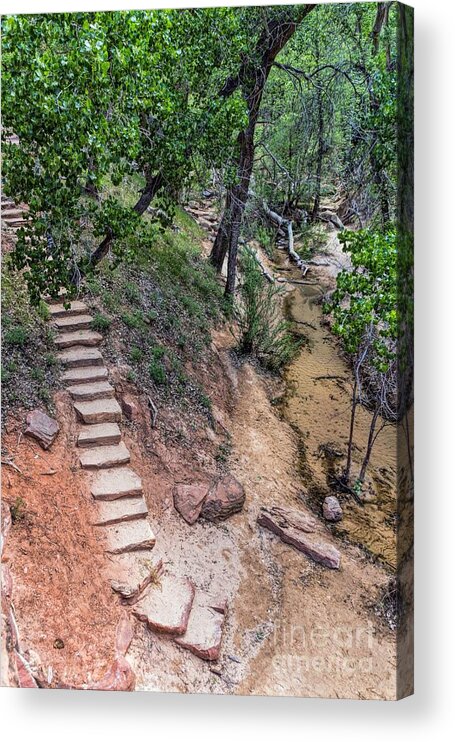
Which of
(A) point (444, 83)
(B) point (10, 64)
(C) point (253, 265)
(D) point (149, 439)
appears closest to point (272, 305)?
(C) point (253, 265)

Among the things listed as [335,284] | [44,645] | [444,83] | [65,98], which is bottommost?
[44,645]

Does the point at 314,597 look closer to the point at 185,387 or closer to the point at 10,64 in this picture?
the point at 185,387

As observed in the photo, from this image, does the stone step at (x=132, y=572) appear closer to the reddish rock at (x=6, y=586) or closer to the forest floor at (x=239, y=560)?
the forest floor at (x=239, y=560)

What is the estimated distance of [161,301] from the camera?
4.24 metres

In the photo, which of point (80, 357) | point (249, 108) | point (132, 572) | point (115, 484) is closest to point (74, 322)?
point (80, 357)

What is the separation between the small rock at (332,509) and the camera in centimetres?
383

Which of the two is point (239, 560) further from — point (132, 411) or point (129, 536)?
point (132, 411)

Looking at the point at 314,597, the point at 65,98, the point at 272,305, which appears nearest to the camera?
the point at 65,98

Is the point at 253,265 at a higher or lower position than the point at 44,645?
higher

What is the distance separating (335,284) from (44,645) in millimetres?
2278

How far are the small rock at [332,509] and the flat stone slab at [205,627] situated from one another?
2.13 feet

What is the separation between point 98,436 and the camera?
13.3 feet

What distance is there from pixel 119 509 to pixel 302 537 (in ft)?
3.03

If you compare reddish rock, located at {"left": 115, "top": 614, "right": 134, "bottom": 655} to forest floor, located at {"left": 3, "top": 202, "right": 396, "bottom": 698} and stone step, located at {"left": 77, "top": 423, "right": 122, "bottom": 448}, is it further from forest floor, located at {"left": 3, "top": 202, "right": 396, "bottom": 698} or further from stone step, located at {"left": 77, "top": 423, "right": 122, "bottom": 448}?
stone step, located at {"left": 77, "top": 423, "right": 122, "bottom": 448}
